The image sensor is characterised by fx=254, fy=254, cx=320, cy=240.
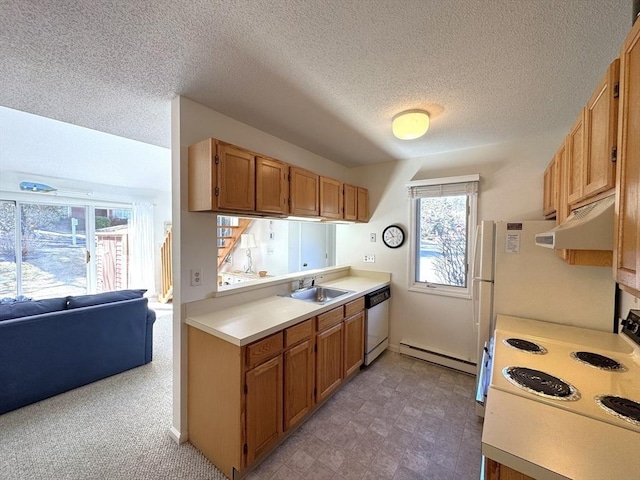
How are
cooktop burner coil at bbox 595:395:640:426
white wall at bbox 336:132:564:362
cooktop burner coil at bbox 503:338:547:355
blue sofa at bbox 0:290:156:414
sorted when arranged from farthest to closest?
white wall at bbox 336:132:564:362
blue sofa at bbox 0:290:156:414
cooktop burner coil at bbox 503:338:547:355
cooktop burner coil at bbox 595:395:640:426

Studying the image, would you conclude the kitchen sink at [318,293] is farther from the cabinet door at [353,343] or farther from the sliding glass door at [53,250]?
the sliding glass door at [53,250]

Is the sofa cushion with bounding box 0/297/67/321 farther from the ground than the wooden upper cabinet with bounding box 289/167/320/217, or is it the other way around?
the wooden upper cabinet with bounding box 289/167/320/217

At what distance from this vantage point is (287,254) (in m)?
4.21

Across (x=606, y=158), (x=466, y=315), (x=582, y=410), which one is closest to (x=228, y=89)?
(x=606, y=158)

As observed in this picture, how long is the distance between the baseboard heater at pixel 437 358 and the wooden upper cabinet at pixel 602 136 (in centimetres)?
224

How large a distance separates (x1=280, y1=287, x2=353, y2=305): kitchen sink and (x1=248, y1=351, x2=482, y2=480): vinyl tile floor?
0.89m

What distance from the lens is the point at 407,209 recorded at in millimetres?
3227

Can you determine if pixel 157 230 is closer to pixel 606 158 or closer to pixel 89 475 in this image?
pixel 89 475

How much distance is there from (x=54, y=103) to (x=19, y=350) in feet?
6.68

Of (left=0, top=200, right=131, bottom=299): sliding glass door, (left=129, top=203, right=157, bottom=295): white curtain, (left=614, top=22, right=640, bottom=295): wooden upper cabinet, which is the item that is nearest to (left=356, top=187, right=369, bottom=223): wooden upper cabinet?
(left=614, top=22, right=640, bottom=295): wooden upper cabinet

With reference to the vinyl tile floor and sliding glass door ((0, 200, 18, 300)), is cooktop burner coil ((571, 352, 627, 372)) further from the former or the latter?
sliding glass door ((0, 200, 18, 300))

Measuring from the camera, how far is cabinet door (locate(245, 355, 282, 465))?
1569 millimetres

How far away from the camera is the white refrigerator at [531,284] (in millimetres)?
1828

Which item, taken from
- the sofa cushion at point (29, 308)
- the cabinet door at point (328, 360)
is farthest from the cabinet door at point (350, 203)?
the sofa cushion at point (29, 308)
